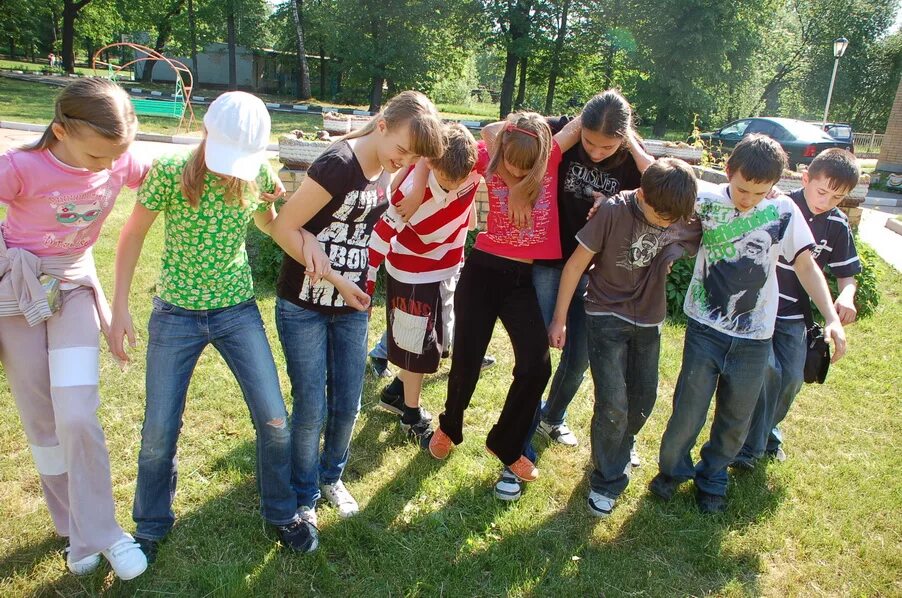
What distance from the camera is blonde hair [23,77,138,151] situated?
6.60 feet

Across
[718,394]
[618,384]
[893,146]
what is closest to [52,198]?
[618,384]

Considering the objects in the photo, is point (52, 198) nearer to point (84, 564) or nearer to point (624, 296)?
point (84, 564)

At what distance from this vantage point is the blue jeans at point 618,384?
9.09ft

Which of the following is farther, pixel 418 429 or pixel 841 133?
pixel 841 133

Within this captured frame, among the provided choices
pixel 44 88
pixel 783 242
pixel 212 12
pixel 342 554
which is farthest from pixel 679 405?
pixel 212 12

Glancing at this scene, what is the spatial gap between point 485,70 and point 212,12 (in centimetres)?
3049

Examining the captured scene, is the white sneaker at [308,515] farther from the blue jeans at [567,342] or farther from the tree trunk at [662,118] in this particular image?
the tree trunk at [662,118]

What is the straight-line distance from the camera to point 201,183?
2104mm

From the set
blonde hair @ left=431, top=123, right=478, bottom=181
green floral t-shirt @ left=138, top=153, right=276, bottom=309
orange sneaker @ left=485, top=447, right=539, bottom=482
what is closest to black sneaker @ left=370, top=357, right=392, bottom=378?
orange sneaker @ left=485, top=447, right=539, bottom=482

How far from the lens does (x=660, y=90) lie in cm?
2781

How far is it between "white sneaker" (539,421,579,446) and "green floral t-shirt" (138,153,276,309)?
199 cm

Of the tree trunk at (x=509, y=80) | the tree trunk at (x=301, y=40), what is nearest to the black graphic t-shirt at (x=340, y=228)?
the tree trunk at (x=509, y=80)

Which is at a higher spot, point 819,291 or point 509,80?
point 509,80

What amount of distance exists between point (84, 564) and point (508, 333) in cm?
186
